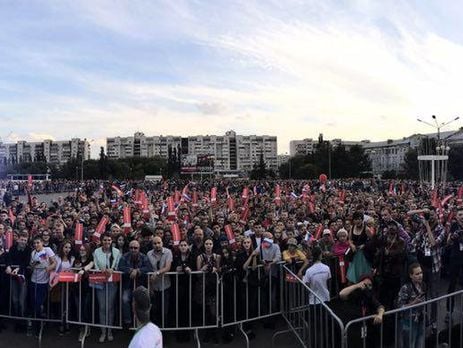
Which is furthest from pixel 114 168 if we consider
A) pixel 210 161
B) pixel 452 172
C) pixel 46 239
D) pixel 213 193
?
pixel 46 239

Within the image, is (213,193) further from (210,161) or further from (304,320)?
(210,161)

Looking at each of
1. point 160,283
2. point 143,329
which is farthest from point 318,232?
point 143,329

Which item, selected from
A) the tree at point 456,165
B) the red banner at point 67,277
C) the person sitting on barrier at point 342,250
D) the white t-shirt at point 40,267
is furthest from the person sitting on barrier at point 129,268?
the tree at point 456,165

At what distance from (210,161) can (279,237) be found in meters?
95.1

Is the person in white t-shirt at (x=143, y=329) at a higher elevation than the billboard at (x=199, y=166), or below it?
below

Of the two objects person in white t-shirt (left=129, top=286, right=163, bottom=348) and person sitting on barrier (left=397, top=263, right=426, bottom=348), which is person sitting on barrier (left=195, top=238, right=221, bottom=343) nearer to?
person sitting on barrier (left=397, top=263, right=426, bottom=348)

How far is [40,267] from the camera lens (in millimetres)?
8383

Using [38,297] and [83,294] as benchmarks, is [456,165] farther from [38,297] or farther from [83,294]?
[38,297]

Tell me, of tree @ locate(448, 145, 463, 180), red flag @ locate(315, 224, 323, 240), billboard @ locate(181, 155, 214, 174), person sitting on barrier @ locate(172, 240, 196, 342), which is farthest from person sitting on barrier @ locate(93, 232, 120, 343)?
billboard @ locate(181, 155, 214, 174)

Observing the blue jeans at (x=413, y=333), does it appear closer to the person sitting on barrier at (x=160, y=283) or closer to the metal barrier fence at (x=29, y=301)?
the person sitting on barrier at (x=160, y=283)

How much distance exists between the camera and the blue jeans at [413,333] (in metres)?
5.73

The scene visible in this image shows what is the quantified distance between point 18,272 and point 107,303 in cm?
185

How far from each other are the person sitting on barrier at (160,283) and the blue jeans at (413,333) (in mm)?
3505

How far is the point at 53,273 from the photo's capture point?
8.22 metres
